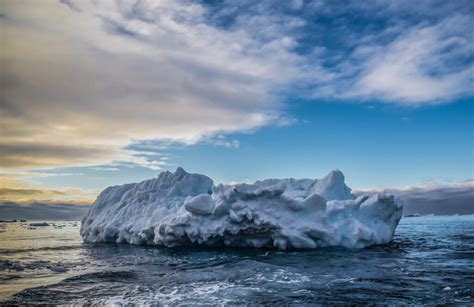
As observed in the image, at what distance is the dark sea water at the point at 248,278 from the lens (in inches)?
368

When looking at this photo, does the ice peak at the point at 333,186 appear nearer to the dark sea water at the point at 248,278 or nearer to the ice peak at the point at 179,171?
the dark sea water at the point at 248,278

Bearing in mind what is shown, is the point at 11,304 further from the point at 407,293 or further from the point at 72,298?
the point at 407,293

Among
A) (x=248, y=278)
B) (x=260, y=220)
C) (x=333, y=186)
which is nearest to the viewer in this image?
(x=248, y=278)

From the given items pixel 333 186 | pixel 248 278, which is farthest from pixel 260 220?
pixel 333 186

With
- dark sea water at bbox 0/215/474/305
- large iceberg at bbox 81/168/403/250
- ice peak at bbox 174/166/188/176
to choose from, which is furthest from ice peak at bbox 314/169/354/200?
ice peak at bbox 174/166/188/176

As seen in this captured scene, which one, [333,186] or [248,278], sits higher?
[333,186]

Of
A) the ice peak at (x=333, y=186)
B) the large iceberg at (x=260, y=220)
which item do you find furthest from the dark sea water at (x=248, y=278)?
the ice peak at (x=333, y=186)

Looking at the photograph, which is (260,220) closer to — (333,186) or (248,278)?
(248,278)

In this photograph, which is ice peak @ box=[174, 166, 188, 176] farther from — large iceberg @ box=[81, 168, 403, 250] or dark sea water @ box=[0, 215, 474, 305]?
dark sea water @ box=[0, 215, 474, 305]


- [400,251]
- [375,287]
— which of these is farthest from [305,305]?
[400,251]

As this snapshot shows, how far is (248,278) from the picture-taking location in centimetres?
1162

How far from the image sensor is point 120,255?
60.3ft

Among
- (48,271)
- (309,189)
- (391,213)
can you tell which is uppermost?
(309,189)

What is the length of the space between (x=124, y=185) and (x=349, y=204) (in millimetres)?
16970
